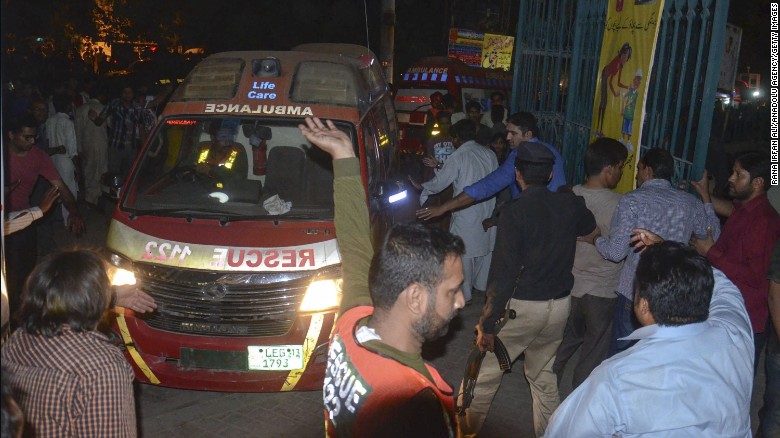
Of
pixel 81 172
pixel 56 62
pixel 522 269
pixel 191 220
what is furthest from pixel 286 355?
pixel 56 62

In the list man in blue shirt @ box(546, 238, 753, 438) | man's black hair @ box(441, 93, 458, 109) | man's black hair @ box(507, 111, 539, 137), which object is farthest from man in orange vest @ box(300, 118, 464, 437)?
man's black hair @ box(441, 93, 458, 109)

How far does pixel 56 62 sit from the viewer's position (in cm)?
2714

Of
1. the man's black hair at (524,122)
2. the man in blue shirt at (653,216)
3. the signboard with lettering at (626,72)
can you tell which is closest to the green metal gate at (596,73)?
the signboard with lettering at (626,72)

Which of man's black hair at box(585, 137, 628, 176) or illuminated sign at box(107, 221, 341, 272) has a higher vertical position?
man's black hair at box(585, 137, 628, 176)

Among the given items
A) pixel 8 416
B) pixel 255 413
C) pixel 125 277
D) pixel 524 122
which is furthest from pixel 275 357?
pixel 8 416

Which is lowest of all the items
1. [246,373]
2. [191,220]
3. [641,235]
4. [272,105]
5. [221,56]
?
[246,373]

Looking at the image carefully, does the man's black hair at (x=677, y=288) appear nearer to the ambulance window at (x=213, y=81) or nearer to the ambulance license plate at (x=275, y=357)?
the ambulance license plate at (x=275, y=357)

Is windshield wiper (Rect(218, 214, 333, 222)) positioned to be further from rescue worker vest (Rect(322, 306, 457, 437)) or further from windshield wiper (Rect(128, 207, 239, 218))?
rescue worker vest (Rect(322, 306, 457, 437))

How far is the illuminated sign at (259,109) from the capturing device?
209 inches

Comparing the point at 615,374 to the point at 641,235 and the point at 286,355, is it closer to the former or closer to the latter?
the point at 641,235

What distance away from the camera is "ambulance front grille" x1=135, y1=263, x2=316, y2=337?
14.7 feet

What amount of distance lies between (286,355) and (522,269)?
165cm

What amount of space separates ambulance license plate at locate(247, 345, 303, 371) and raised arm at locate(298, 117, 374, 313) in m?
1.97

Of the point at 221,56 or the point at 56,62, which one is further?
the point at 56,62
